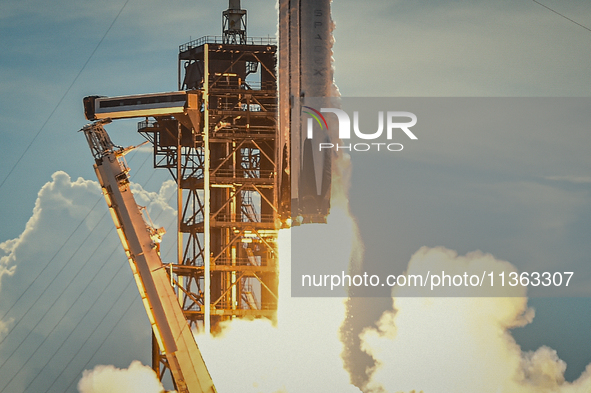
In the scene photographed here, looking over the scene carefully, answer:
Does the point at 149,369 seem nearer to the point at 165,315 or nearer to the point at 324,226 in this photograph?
the point at 165,315

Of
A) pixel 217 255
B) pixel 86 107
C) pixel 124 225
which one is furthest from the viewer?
pixel 217 255

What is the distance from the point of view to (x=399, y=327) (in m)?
51.5

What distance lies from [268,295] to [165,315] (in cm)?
1193

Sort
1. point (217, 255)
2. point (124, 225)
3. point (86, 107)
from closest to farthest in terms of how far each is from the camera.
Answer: point (124, 225)
point (86, 107)
point (217, 255)

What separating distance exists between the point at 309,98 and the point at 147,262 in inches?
439

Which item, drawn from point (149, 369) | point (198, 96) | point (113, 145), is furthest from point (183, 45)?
point (149, 369)

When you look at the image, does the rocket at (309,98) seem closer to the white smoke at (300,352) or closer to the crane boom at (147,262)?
the white smoke at (300,352)

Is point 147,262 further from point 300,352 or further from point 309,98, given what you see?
point 309,98

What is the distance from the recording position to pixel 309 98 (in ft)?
144

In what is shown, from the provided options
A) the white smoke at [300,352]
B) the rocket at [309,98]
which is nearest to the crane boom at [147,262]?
the white smoke at [300,352]

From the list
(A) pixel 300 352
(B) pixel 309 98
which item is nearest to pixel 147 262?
(A) pixel 300 352

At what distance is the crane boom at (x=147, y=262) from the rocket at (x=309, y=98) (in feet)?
26.1

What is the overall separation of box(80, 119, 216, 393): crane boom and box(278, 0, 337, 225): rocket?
795 centimetres

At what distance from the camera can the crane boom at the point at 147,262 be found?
48.2 m
